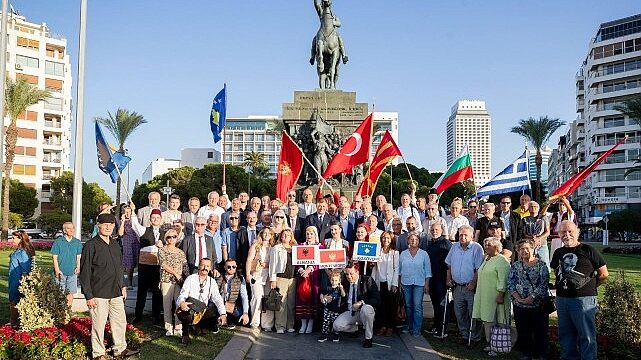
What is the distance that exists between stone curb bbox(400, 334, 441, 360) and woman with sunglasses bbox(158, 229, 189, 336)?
369 cm

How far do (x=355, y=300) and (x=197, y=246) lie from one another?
9.28 feet

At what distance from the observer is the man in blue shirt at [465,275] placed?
953cm

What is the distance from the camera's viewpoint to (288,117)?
21.0 metres

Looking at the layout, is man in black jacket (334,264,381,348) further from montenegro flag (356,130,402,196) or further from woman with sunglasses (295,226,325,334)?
montenegro flag (356,130,402,196)

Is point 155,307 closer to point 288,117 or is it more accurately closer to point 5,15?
point 5,15

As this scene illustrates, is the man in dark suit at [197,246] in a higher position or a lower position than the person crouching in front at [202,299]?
higher

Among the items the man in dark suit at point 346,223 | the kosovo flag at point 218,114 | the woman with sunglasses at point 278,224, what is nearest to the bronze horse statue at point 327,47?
the kosovo flag at point 218,114

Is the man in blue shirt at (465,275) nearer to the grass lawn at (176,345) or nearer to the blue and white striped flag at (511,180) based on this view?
the grass lawn at (176,345)

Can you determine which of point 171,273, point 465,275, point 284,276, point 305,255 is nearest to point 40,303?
point 171,273

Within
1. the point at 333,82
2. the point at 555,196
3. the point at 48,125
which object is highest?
the point at 48,125

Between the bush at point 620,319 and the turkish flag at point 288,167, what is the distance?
8571mm

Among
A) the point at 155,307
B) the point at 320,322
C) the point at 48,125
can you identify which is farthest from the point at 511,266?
the point at 48,125

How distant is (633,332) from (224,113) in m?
11.5

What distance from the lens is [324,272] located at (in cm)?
1029
